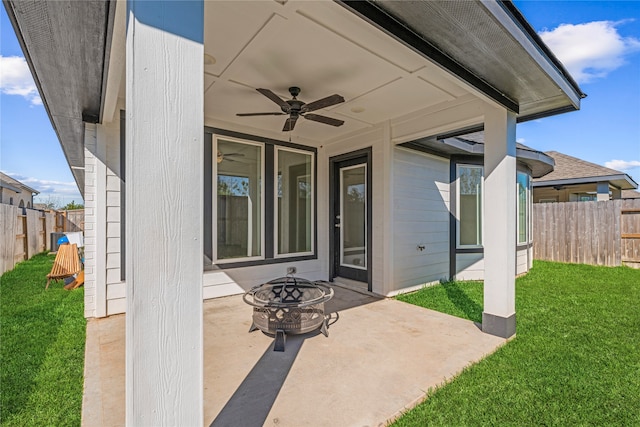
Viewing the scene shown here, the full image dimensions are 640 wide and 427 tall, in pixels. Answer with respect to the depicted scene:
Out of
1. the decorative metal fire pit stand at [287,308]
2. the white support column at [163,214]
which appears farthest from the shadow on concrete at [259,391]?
the white support column at [163,214]

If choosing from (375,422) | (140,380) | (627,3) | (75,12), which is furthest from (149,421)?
(627,3)

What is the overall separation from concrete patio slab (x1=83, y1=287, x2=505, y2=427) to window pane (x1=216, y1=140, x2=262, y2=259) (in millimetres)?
1238

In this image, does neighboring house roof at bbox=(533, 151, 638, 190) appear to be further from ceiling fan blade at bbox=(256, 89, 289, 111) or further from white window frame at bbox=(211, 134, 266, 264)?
ceiling fan blade at bbox=(256, 89, 289, 111)

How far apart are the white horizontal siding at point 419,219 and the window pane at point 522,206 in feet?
7.00

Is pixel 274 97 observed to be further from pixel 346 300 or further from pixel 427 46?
pixel 346 300

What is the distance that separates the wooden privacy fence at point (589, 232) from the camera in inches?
298

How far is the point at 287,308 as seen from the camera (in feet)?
10.3

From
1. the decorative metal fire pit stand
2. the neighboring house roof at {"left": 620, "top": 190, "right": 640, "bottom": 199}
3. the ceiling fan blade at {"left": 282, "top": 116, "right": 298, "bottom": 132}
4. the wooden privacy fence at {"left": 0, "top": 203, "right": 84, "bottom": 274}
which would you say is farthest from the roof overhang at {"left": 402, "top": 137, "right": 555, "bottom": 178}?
the neighboring house roof at {"left": 620, "top": 190, "right": 640, "bottom": 199}

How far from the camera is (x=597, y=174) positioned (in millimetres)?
9438

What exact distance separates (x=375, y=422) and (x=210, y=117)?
4221mm

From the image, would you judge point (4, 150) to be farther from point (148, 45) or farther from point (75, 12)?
point (148, 45)

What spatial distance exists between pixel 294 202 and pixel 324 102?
2559 mm

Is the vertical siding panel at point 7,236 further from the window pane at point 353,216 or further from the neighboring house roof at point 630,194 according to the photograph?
the neighboring house roof at point 630,194

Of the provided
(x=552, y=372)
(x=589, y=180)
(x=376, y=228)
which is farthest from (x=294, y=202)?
(x=589, y=180)
